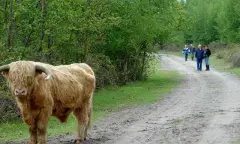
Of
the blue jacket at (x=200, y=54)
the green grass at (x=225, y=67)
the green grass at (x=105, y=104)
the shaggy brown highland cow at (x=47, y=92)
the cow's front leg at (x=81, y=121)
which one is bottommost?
the green grass at (x=225, y=67)

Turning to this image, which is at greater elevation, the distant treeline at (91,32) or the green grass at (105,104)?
the distant treeline at (91,32)

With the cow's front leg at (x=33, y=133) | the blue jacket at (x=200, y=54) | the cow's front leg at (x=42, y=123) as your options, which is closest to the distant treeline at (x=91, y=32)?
the cow's front leg at (x=33, y=133)

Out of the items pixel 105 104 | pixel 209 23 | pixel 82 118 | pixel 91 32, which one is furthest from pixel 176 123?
pixel 209 23

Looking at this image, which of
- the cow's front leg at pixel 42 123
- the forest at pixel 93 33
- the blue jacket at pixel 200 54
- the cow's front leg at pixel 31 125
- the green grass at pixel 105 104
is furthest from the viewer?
the blue jacket at pixel 200 54

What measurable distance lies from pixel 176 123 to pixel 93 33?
1075 centimetres

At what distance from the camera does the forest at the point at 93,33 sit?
60.7 feet

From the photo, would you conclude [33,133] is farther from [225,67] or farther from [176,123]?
[225,67]

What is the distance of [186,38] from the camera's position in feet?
339

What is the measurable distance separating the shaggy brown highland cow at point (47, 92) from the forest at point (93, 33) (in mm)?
4282

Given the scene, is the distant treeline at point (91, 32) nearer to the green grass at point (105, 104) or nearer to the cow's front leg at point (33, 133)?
the green grass at point (105, 104)

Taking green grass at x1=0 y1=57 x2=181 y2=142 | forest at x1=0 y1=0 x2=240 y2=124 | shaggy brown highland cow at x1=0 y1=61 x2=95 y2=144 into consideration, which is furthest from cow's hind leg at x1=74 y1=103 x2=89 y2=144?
forest at x1=0 y1=0 x2=240 y2=124

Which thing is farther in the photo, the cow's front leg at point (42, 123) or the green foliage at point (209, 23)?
the green foliage at point (209, 23)

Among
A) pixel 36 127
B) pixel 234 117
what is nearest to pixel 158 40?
pixel 234 117

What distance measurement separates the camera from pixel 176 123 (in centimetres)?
1489
